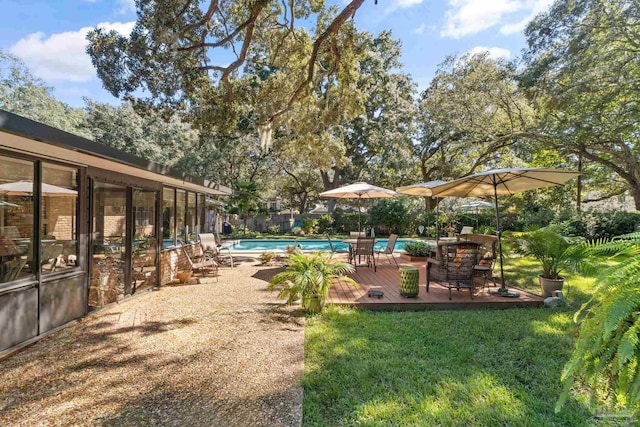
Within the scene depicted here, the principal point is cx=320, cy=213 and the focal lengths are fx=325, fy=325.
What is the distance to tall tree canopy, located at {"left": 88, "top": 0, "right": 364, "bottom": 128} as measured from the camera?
7.77 metres

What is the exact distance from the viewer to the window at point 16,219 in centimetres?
376

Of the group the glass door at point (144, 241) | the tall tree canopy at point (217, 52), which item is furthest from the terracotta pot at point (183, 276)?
the tall tree canopy at point (217, 52)

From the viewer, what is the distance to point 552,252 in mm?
5645

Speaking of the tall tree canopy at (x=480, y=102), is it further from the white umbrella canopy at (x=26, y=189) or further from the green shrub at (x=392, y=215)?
the white umbrella canopy at (x=26, y=189)

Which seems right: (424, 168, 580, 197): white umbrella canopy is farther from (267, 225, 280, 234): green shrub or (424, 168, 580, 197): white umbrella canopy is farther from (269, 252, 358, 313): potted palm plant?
(267, 225, 280, 234): green shrub

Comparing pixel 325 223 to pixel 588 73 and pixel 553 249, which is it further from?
pixel 553 249

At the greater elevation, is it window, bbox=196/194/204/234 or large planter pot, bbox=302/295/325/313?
window, bbox=196/194/204/234

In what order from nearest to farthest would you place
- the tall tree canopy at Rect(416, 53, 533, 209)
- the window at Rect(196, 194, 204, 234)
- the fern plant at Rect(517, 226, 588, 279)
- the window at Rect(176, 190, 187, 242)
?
the fern plant at Rect(517, 226, 588, 279) < the window at Rect(176, 190, 187, 242) < the window at Rect(196, 194, 204, 234) < the tall tree canopy at Rect(416, 53, 533, 209)

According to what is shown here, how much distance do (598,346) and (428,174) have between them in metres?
21.3

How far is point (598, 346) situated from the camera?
1139 mm

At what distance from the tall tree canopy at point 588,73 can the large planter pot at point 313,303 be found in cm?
1160

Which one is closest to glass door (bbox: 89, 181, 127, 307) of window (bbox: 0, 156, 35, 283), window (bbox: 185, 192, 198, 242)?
window (bbox: 0, 156, 35, 283)

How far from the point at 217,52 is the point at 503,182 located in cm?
874

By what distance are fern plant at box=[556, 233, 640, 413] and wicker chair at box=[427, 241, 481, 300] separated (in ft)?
14.6
